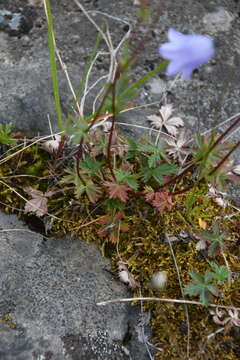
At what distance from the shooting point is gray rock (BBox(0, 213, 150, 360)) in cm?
158

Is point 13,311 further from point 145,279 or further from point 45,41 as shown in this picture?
point 45,41

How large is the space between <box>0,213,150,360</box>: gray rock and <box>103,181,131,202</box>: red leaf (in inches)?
9.9

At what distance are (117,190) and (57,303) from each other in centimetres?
51

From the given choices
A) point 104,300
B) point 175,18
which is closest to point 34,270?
point 104,300

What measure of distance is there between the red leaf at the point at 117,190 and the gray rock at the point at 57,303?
251 mm

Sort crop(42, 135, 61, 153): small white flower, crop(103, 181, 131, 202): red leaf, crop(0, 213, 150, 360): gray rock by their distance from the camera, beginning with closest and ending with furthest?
crop(0, 213, 150, 360): gray rock, crop(103, 181, 131, 202): red leaf, crop(42, 135, 61, 153): small white flower

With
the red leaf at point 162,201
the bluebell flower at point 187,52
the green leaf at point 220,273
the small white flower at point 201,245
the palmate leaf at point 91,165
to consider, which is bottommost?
the small white flower at point 201,245

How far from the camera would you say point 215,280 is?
1798 millimetres

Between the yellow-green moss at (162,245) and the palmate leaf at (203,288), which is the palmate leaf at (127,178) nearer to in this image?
the yellow-green moss at (162,245)

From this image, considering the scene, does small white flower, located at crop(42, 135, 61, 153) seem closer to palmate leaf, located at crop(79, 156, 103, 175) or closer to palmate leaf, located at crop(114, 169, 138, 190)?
palmate leaf, located at crop(79, 156, 103, 175)

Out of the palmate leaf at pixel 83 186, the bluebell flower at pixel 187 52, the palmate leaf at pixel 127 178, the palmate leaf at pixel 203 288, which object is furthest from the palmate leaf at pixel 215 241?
the bluebell flower at pixel 187 52

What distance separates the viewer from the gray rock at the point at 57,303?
158cm

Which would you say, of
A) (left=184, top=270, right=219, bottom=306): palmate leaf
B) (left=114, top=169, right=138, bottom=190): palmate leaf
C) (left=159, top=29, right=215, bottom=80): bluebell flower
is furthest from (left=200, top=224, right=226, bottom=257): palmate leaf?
(left=159, top=29, right=215, bottom=80): bluebell flower

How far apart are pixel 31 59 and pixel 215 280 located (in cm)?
140
